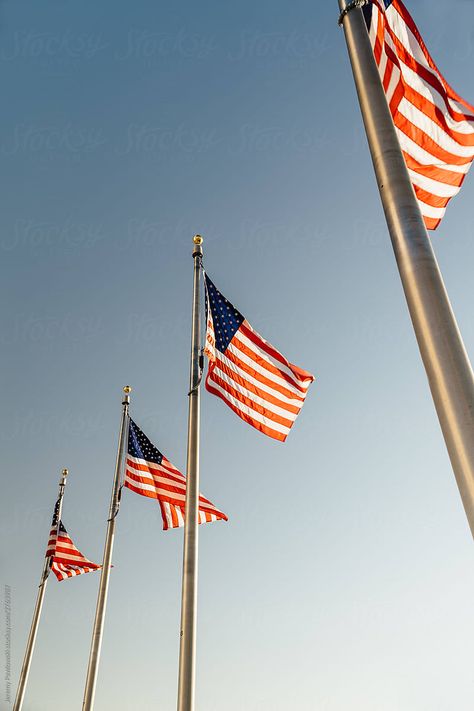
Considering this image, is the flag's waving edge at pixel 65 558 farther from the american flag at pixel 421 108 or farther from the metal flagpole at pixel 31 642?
the american flag at pixel 421 108

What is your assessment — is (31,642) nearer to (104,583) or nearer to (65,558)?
(65,558)

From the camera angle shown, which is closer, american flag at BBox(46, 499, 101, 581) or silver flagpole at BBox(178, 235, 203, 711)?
silver flagpole at BBox(178, 235, 203, 711)

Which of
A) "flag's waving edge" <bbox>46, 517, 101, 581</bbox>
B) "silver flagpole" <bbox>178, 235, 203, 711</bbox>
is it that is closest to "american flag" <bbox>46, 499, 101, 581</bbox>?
"flag's waving edge" <bbox>46, 517, 101, 581</bbox>

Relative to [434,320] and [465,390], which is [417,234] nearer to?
[434,320]

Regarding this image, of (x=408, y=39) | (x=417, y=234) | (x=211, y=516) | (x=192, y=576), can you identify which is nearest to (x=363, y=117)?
(x=417, y=234)

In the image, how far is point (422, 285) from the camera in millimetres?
5547

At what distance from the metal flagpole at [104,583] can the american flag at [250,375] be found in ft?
26.5

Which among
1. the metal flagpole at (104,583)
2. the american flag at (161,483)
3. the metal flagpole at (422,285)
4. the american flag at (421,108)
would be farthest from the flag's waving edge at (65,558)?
the metal flagpole at (422,285)

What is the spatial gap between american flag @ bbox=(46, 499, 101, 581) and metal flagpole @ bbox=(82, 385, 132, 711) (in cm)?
588

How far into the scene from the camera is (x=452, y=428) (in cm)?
481

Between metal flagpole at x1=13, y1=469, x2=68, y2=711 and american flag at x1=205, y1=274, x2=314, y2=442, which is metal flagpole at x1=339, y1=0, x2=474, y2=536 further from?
metal flagpole at x1=13, y1=469, x2=68, y2=711

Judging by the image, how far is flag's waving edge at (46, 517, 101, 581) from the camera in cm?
2522

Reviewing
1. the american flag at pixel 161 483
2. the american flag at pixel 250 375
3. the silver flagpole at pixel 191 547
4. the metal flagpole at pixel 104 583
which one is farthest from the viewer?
the metal flagpole at pixel 104 583

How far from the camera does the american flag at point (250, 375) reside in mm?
13438
